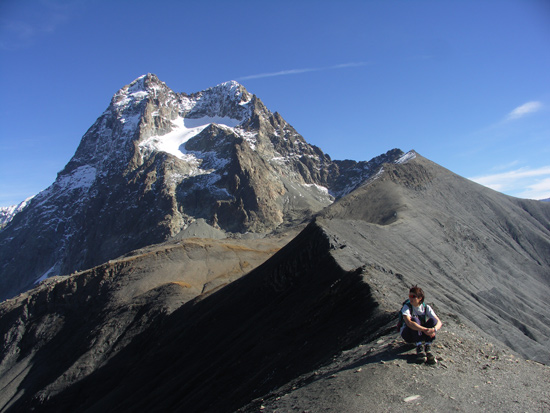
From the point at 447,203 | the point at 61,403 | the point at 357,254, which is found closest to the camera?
the point at 357,254

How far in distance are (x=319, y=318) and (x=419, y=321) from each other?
42.4 feet

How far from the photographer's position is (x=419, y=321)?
10648 millimetres

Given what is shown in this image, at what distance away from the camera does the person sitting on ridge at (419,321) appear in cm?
1043

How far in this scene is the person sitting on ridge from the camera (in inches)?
411

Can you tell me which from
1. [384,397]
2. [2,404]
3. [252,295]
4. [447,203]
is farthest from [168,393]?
[447,203]

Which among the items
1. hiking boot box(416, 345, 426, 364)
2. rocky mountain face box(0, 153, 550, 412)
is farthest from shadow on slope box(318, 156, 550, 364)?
hiking boot box(416, 345, 426, 364)

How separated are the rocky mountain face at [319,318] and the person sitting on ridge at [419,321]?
774mm

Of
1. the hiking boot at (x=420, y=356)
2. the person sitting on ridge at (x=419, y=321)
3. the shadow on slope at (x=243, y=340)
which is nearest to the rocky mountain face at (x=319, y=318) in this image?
the shadow on slope at (x=243, y=340)

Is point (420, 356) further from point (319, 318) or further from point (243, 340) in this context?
point (243, 340)

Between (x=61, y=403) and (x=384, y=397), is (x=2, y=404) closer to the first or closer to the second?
(x=61, y=403)

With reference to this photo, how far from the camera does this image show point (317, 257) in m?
38.9

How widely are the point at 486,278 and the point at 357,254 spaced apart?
36.2 m

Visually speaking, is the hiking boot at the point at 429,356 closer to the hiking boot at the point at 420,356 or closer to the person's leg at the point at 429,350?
the person's leg at the point at 429,350

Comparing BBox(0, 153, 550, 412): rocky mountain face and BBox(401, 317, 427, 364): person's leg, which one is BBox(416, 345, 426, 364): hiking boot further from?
BBox(0, 153, 550, 412): rocky mountain face
